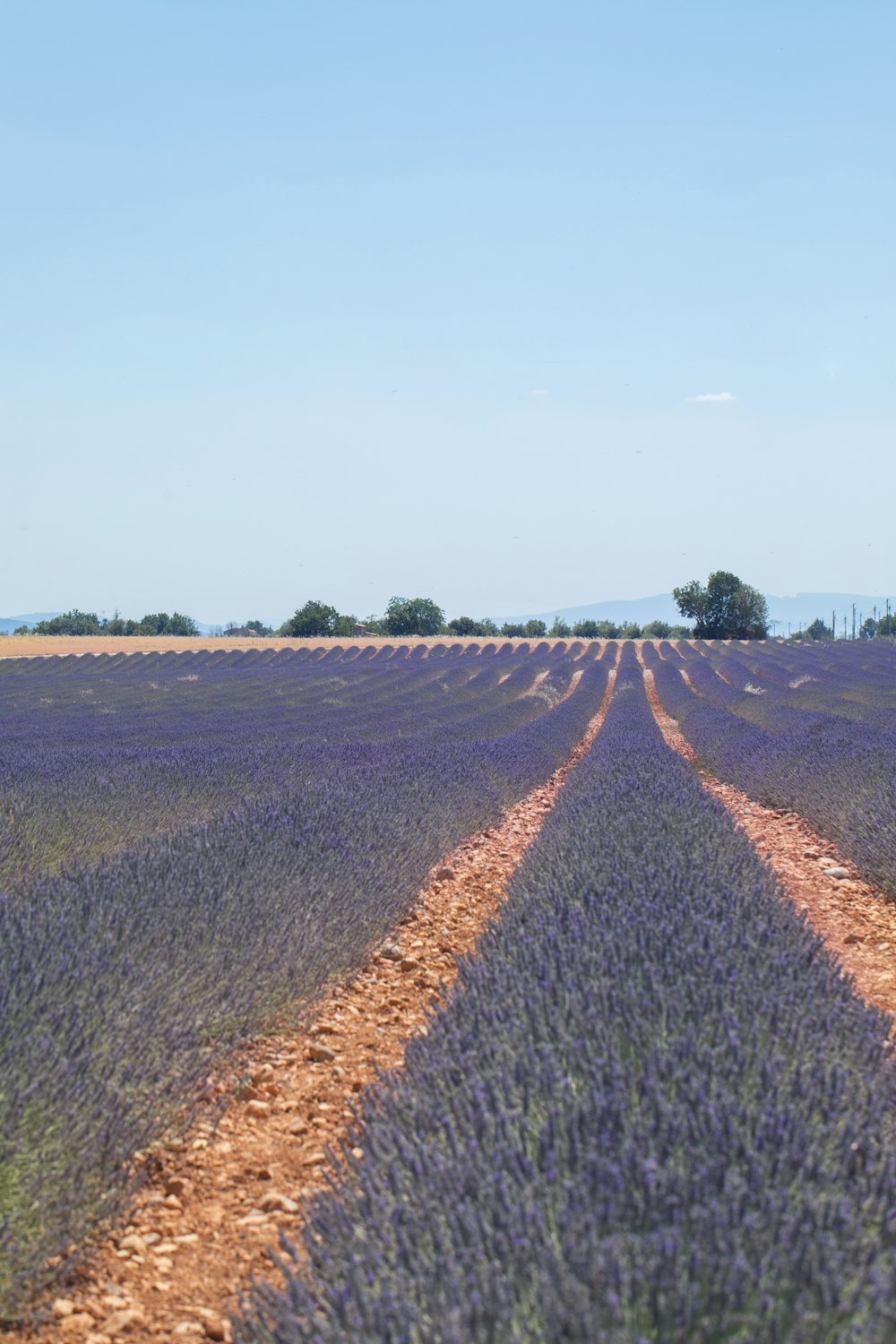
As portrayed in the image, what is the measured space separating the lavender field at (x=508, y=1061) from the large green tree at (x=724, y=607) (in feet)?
157

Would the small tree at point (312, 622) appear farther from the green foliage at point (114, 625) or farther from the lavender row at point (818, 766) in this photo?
the lavender row at point (818, 766)

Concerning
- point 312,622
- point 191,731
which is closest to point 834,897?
point 191,731

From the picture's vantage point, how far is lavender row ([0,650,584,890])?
5598mm

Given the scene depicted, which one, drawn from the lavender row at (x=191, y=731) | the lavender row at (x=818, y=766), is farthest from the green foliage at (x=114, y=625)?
the lavender row at (x=818, y=766)

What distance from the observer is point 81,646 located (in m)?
40.1

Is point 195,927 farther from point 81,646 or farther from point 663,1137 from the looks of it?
point 81,646

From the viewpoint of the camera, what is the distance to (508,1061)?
205 cm

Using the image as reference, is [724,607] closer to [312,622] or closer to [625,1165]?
[312,622]

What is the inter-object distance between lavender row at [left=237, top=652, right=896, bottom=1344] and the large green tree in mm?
51120

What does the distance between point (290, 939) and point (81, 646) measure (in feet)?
128

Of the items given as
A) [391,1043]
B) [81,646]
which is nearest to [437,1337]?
[391,1043]

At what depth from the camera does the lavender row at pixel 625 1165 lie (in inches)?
51.2

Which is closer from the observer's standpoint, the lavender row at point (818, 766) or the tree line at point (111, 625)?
the lavender row at point (818, 766)

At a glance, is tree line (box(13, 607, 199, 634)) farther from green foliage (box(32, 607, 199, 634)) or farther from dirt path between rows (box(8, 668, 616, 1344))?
dirt path between rows (box(8, 668, 616, 1344))
